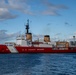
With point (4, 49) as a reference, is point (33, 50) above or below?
below

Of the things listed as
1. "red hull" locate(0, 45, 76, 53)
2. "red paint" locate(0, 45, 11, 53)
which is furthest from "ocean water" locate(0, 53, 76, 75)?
"red hull" locate(0, 45, 76, 53)

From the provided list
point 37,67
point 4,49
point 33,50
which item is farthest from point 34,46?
point 37,67

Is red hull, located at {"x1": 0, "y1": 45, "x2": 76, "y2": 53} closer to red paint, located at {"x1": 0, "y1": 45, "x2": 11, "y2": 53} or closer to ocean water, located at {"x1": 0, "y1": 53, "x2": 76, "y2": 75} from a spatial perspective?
red paint, located at {"x1": 0, "y1": 45, "x2": 11, "y2": 53}

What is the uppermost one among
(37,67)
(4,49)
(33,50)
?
(4,49)

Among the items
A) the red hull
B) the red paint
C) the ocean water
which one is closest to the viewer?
the ocean water

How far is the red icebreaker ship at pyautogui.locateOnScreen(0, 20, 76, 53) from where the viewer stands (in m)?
118

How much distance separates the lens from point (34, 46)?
408 feet

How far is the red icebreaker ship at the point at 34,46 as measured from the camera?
118 meters

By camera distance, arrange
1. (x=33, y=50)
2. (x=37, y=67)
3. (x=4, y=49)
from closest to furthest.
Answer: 1. (x=37, y=67)
2. (x=4, y=49)
3. (x=33, y=50)

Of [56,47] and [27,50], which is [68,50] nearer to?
[56,47]

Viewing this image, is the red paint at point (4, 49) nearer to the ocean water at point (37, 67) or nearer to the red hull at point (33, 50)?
the red hull at point (33, 50)

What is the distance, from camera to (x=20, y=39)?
4993 inches

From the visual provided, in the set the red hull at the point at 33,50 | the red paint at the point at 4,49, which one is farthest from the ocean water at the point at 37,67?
the red hull at the point at 33,50

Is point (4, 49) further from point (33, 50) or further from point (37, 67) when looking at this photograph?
point (37, 67)
